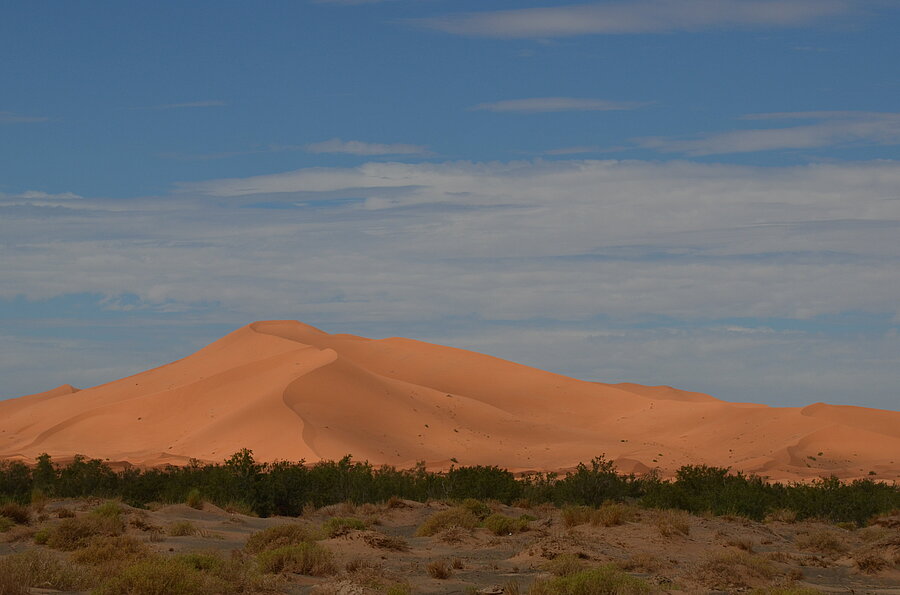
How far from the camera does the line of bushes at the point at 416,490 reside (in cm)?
3083

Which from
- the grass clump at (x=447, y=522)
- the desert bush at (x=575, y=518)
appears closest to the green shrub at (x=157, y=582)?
the grass clump at (x=447, y=522)

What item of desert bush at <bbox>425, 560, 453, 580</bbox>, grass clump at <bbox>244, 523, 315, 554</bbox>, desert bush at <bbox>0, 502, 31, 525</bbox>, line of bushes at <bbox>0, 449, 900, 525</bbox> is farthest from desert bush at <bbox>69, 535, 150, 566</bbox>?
line of bushes at <bbox>0, 449, 900, 525</bbox>

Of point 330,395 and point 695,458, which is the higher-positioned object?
point 330,395

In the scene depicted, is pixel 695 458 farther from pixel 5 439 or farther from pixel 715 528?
pixel 5 439

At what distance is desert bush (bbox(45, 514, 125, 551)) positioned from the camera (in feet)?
62.1

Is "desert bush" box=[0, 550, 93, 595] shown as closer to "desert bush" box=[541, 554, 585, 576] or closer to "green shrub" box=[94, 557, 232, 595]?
"green shrub" box=[94, 557, 232, 595]

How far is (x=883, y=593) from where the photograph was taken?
16312 mm

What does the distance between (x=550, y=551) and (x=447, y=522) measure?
5809 millimetres

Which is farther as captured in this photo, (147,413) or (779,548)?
(147,413)

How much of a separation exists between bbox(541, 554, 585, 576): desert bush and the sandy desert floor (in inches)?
1.4

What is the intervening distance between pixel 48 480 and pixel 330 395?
29.8m

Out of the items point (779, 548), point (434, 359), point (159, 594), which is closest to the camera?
point (159, 594)

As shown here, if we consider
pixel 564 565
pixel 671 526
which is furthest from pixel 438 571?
pixel 671 526

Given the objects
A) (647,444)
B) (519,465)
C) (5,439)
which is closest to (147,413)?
(5,439)
